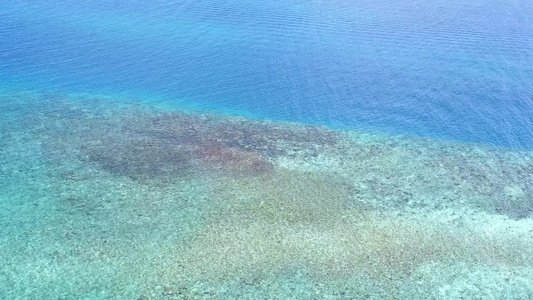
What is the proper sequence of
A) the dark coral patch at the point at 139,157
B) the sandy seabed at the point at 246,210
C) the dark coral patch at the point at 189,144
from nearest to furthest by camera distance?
the sandy seabed at the point at 246,210 → the dark coral patch at the point at 139,157 → the dark coral patch at the point at 189,144

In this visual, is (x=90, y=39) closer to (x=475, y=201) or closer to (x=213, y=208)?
(x=213, y=208)

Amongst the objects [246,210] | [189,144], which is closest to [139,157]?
[189,144]

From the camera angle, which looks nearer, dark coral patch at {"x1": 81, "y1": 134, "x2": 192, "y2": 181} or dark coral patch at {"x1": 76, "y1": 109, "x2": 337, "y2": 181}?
dark coral patch at {"x1": 81, "y1": 134, "x2": 192, "y2": 181}

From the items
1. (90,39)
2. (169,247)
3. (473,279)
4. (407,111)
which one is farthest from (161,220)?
(90,39)

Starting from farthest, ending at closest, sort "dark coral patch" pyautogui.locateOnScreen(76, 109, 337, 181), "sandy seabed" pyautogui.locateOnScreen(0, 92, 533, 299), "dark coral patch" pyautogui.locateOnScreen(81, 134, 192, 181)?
1. "dark coral patch" pyautogui.locateOnScreen(76, 109, 337, 181)
2. "dark coral patch" pyautogui.locateOnScreen(81, 134, 192, 181)
3. "sandy seabed" pyautogui.locateOnScreen(0, 92, 533, 299)

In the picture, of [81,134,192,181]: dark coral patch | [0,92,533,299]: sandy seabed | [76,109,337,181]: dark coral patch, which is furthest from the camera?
[76,109,337,181]: dark coral patch

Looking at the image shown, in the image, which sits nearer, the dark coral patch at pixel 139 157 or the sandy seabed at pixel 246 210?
the sandy seabed at pixel 246 210

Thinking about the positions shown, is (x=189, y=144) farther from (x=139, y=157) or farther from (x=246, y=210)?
(x=246, y=210)
